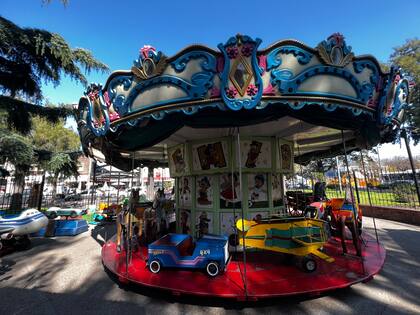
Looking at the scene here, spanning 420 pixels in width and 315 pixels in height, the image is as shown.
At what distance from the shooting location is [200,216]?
6.02 m

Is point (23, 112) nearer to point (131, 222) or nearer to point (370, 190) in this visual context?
point (131, 222)

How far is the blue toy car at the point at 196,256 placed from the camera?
398 cm

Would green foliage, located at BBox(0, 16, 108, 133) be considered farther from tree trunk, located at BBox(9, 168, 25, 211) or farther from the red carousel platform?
the red carousel platform

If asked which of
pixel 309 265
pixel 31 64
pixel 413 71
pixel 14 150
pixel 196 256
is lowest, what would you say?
pixel 309 265

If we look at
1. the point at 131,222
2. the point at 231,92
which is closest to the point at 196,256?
the point at 131,222

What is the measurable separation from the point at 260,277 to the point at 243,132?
10.9 ft

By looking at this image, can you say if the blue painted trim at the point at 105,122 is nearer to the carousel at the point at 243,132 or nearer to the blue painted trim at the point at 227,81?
the carousel at the point at 243,132

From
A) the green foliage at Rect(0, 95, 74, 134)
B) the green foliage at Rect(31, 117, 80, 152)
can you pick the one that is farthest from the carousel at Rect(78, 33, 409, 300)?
the green foliage at Rect(31, 117, 80, 152)

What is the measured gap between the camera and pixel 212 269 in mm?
3953

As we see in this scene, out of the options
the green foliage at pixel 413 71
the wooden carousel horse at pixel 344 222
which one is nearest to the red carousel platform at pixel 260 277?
the wooden carousel horse at pixel 344 222

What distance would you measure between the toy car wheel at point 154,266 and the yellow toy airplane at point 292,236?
1685 millimetres

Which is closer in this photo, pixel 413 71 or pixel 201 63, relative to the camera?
pixel 201 63

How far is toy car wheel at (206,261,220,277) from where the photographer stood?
393cm

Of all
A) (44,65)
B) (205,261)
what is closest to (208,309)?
(205,261)
